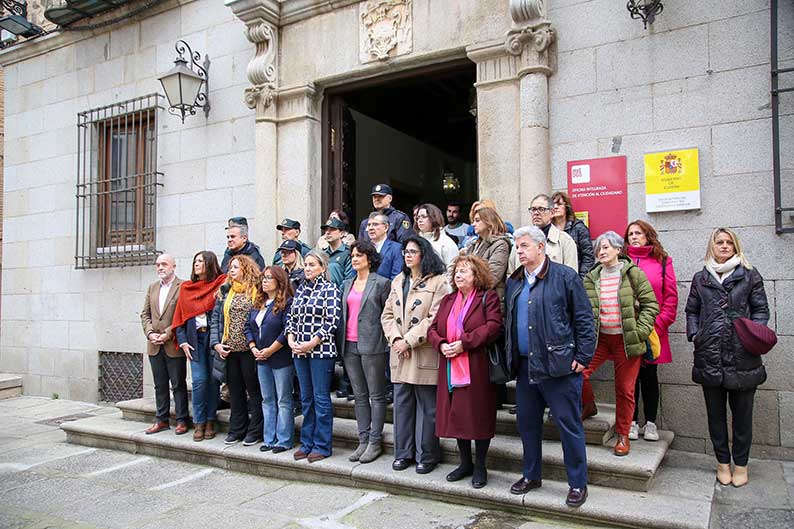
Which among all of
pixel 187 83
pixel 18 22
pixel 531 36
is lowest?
pixel 531 36

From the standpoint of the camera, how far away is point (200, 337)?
6207mm

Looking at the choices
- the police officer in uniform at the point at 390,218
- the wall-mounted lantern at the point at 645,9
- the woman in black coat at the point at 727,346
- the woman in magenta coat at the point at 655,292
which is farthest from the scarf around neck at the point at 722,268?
the police officer in uniform at the point at 390,218

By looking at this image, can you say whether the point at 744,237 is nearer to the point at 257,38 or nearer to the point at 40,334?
the point at 257,38

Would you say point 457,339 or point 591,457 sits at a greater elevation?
point 457,339

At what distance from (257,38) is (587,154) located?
13.8 ft

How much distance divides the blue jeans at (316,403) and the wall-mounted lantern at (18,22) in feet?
24.9

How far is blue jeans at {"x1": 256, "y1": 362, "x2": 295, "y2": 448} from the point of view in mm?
5523

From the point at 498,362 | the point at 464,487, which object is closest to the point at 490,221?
the point at 498,362

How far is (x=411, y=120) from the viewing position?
39.2 ft

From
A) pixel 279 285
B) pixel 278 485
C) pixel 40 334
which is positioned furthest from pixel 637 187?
pixel 40 334

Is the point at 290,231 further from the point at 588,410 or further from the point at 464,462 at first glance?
the point at 588,410

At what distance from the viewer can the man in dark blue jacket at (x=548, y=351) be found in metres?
4.09

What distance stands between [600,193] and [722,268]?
150 centimetres

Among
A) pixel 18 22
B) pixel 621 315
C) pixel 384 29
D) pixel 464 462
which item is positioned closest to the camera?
pixel 464 462
